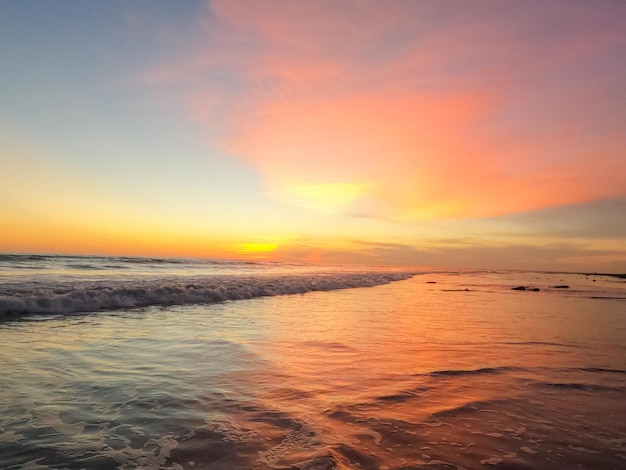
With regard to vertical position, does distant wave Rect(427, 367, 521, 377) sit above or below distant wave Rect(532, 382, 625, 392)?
below

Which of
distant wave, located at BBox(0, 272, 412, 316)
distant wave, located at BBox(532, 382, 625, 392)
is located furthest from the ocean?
distant wave, located at BBox(0, 272, 412, 316)

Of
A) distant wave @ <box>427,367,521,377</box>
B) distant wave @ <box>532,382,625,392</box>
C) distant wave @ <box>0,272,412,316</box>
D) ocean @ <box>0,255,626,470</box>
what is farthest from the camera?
distant wave @ <box>0,272,412,316</box>

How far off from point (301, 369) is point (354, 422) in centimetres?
262

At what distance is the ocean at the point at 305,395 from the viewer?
4156mm

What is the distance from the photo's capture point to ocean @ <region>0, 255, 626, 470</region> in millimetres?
4156

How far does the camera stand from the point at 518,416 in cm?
533

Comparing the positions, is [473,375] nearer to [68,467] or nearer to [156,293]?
[68,467]

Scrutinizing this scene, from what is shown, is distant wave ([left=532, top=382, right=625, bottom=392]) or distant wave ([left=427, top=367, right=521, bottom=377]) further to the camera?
distant wave ([left=427, top=367, right=521, bottom=377])

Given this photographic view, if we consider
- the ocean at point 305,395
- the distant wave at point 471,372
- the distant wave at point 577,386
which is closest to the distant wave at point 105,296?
the ocean at point 305,395

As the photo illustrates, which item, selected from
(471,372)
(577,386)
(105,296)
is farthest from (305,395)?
(105,296)

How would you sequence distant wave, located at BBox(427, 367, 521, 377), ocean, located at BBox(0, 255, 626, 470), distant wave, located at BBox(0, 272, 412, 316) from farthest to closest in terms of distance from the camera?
distant wave, located at BBox(0, 272, 412, 316) < distant wave, located at BBox(427, 367, 521, 377) < ocean, located at BBox(0, 255, 626, 470)

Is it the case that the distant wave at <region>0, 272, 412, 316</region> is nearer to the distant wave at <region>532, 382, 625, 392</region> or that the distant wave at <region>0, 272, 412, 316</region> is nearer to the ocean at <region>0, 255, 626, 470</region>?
the ocean at <region>0, 255, 626, 470</region>

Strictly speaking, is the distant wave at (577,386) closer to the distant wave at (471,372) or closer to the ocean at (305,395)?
the ocean at (305,395)

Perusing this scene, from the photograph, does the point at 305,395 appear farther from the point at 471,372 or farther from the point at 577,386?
the point at 577,386
